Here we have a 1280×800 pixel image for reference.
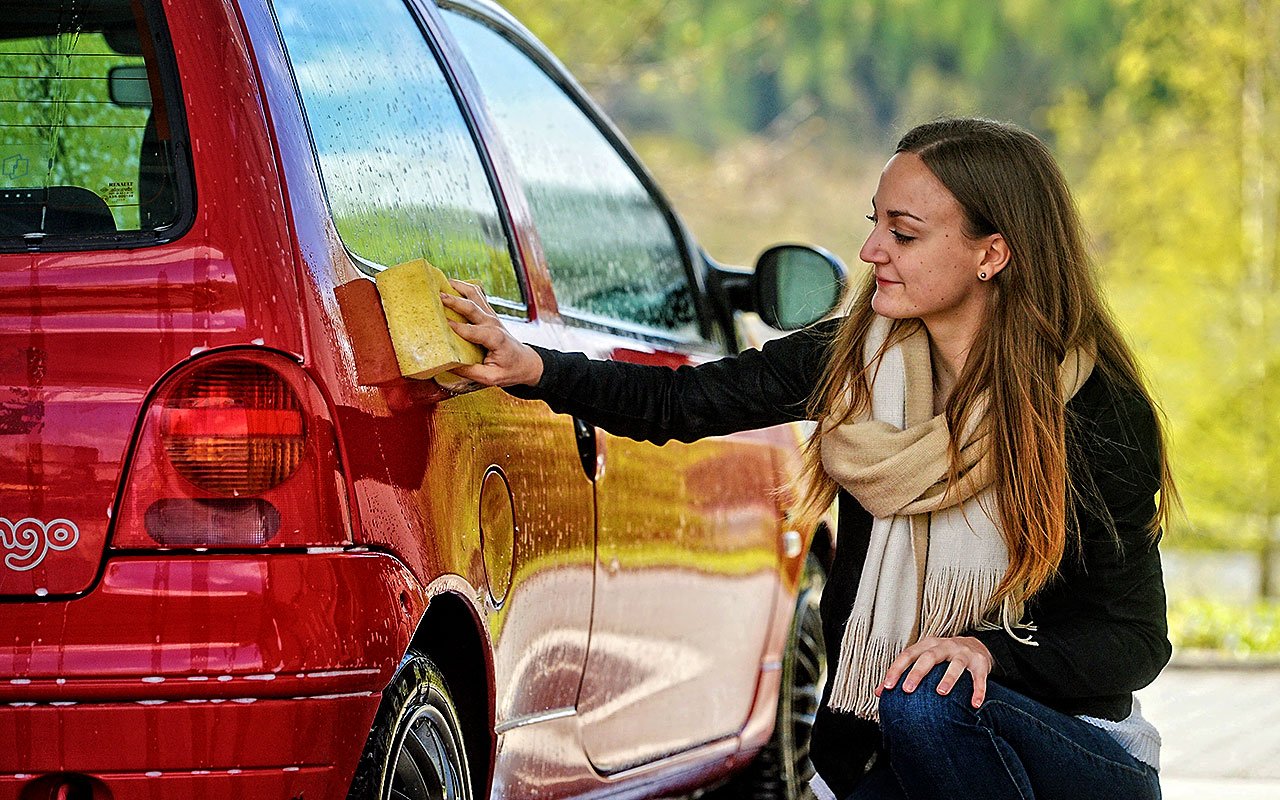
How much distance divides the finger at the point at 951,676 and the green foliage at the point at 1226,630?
26.0ft

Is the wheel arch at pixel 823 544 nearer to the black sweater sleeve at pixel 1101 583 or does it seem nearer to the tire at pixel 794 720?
the tire at pixel 794 720

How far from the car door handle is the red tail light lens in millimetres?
1048

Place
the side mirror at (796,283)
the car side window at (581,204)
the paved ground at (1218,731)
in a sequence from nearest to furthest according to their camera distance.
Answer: the car side window at (581,204)
the side mirror at (796,283)
the paved ground at (1218,731)

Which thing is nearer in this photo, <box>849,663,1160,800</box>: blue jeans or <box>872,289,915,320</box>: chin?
<box>849,663,1160,800</box>: blue jeans

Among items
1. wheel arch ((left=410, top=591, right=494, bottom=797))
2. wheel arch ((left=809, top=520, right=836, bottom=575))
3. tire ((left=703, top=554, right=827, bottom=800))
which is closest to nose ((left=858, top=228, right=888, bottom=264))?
wheel arch ((left=410, top=591, right=494, bottom=797))

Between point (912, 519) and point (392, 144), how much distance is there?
1082mm

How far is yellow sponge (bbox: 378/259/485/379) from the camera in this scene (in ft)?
9.14

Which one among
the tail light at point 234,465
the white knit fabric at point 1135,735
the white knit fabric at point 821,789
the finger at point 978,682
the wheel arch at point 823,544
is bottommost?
the white knit fabric at point 821,789

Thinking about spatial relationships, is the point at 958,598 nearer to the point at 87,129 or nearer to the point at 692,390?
the point at 692,390

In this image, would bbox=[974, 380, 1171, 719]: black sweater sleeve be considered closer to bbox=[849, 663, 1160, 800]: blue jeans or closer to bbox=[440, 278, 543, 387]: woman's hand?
bbox=[849, 663, 1160, 800]: blue jeans

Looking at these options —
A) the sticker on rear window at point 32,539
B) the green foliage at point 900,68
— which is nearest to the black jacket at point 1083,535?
the sticker on rear window at point 32,539

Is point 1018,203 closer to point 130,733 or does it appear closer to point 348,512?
point 348,512

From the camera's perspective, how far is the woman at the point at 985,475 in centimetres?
327

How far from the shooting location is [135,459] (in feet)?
8.38
